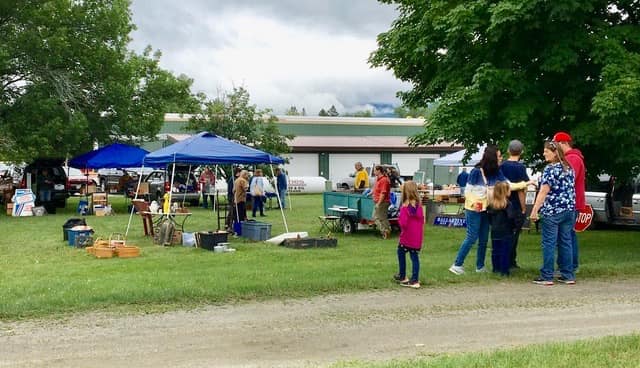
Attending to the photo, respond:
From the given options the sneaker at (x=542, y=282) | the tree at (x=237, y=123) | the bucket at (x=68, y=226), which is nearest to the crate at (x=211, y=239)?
the bucket at (x=68, y=226)

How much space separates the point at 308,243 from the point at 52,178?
15052 mm

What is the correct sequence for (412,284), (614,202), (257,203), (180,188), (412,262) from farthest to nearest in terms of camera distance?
(180,188) < (257,203) < (614,202) < (412,262) < (412,284)

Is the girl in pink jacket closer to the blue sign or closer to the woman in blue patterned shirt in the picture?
the woman in blue patterned shirt

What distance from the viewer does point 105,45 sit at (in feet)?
82.4

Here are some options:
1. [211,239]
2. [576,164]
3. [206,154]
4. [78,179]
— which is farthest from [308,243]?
[78,179]

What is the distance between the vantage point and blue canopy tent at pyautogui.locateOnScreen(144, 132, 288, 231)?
49.3ft

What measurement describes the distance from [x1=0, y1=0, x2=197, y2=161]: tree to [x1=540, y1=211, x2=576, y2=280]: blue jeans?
18.1m

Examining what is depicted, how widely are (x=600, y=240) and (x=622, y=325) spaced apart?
8.66 m

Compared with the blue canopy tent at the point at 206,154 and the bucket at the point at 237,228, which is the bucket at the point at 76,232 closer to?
the blue canopy tent at the point at 206,154

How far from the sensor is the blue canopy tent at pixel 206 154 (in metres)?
15.0

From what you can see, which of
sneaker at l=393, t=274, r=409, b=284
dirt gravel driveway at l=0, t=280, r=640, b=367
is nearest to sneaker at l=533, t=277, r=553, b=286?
dirt gravel driveway at l=0, t=280, r=640, b=367

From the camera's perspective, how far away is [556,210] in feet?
29.6

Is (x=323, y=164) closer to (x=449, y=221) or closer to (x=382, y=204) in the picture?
(x=449, y=221)

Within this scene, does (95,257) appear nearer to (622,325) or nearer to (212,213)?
(622,325)
